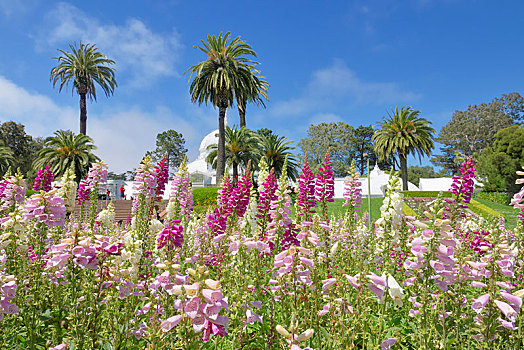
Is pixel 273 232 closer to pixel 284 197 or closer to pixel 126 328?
pixel 284 197

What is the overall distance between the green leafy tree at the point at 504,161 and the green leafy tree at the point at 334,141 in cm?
3094

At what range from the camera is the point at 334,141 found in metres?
61.3

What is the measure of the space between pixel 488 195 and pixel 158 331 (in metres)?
36.2

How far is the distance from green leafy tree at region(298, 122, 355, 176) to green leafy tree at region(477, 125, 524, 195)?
102ft

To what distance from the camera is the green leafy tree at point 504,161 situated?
2677 cm

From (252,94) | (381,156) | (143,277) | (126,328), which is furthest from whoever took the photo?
(381,156)

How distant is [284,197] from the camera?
2.90 meters

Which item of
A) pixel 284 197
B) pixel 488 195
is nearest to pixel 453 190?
pixel 284 197

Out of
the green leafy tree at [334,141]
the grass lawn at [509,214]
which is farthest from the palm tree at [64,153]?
the green leafy tree at [334,141]

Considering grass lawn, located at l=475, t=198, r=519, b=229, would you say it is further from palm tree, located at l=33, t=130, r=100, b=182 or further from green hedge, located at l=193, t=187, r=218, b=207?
palm tree, located at l=33, t=130, r=100, b=182

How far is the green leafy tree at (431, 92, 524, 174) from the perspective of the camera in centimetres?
5481

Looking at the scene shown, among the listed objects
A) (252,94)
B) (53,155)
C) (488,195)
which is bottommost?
(488,195)

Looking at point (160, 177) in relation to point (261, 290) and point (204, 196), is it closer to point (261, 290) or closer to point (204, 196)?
point (261, 290)

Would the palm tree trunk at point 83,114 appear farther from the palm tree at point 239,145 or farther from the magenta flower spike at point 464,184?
the magenta flower spike at point 464,184
